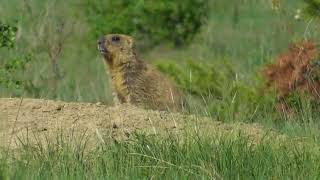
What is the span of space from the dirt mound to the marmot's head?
7.06 ft

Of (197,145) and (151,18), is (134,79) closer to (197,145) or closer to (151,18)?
(197,145)

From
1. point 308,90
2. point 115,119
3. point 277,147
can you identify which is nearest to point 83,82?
point 308,90

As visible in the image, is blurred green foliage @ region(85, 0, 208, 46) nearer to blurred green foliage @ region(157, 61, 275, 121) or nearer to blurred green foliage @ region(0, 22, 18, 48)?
blurred green foliage @ region(157, 61, 275, 121)

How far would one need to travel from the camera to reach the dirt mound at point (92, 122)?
27.4 feet

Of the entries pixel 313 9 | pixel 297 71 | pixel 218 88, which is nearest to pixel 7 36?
pixel 218 88

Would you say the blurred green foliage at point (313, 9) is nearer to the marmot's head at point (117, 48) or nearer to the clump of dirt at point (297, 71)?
the clump of dirt at point (297, 71)

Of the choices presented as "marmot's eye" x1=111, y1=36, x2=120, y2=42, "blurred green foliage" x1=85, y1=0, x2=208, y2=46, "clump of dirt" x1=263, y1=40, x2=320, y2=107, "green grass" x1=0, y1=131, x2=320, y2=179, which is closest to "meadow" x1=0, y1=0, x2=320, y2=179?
"green grass" x1=0, y1=131, x2=320, y2=179

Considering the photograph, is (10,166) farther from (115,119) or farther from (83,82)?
(83,82)

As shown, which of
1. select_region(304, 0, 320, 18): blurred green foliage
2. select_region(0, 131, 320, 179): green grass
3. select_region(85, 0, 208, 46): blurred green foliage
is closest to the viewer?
select_region(0, 131, 320, 179): green grass

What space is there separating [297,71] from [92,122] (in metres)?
2.67

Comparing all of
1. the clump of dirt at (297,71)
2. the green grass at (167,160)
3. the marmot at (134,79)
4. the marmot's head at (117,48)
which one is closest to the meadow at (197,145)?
the green grass at (167,160)

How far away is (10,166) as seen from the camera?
7367 millimetres

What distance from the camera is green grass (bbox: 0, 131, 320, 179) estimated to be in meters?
7.30

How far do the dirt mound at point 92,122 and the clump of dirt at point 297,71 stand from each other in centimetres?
173
